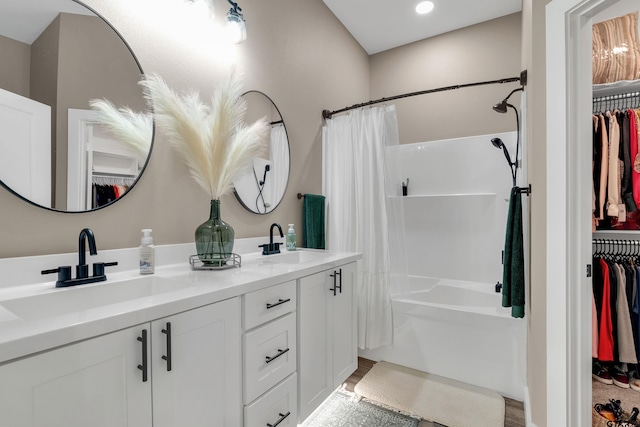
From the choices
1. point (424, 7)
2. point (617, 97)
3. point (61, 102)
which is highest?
point (424, 7)

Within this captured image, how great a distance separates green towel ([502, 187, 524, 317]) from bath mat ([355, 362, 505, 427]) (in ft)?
2.08

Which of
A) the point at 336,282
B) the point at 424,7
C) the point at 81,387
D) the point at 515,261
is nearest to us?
the point at 81,387

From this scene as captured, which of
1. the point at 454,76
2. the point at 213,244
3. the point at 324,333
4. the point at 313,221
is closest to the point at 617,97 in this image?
the point at 454,76

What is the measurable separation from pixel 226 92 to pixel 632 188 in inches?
96.5

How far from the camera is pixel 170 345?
2.61 ft

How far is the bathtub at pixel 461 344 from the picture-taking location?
1.93 m

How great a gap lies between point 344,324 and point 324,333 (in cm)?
22

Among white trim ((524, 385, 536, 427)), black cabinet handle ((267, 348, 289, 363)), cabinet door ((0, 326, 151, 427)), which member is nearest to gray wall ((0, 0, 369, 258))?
cabinet door ((0, 326, 151, 427))

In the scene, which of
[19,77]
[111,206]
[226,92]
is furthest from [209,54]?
[111,206]

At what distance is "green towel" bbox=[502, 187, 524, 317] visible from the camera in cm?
170

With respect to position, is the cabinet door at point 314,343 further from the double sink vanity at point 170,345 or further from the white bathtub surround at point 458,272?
the white bathtub surround at point 458,272

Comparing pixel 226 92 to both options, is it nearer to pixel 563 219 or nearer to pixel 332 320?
pixel 332 320

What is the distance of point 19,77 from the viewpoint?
981mm

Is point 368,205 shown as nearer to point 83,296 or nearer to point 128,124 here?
point 128,124
